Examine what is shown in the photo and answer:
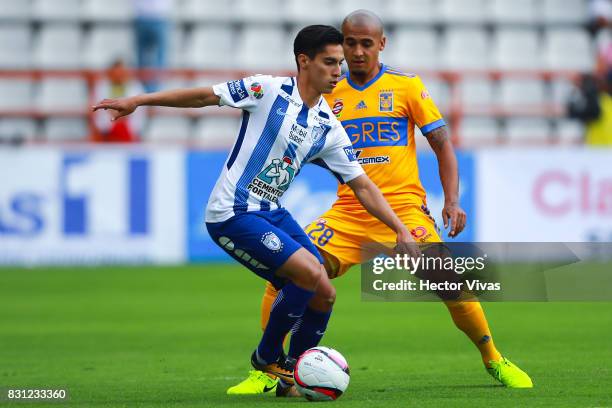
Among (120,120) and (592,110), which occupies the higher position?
(592,110)

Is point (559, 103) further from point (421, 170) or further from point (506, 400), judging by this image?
point (506, 400)

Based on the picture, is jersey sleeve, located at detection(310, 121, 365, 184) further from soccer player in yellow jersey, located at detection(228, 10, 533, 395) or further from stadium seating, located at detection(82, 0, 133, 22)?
stadium seating, located at detection(82, 0, 133, 22)

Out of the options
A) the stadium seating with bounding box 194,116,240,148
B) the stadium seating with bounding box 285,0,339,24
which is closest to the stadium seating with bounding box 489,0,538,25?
the stadium seating with bounding box 285,0,339,24

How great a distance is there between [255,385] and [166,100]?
6.22 ft

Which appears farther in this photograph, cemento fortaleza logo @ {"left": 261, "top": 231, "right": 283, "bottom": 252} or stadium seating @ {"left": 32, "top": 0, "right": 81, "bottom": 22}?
stadium seating @ {"left": 32, "top": 0, "right": 81, "bottom": 22}

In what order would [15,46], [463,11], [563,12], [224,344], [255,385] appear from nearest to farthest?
[255,385], [224,344], [15,46], [463,11], [563,12]

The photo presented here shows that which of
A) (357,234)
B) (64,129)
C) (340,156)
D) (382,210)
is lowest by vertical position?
(357,234)

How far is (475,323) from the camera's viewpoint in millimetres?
7930

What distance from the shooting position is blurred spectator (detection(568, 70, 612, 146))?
19172mm

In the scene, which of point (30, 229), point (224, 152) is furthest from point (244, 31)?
point (30, 229)

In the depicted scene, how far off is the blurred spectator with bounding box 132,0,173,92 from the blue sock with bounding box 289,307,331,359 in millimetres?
12982

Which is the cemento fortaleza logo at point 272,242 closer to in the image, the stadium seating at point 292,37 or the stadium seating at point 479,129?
the stadium seating at point 292,37

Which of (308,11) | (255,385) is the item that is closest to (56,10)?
(308,11)

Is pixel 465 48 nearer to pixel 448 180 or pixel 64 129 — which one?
pixel 64 129
